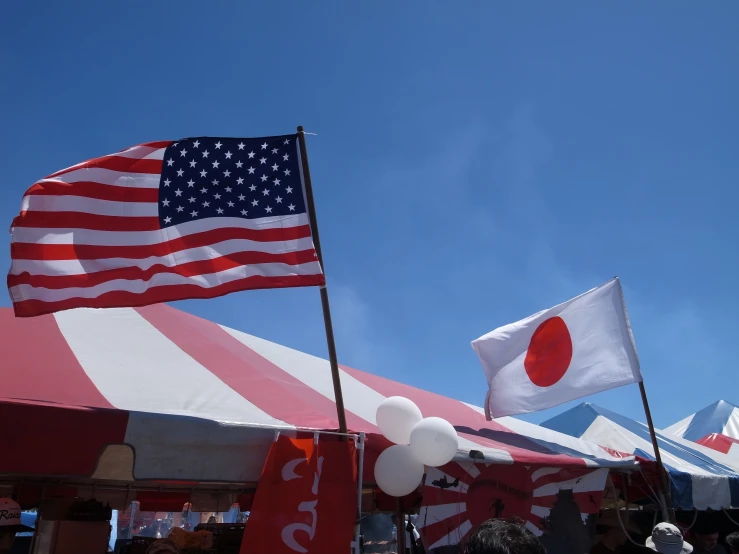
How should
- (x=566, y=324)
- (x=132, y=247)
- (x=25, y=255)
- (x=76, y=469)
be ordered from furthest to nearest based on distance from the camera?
(x=566, y=324) < (x=132, y=247) < (x=25, y=255) < (x=76, y=469)

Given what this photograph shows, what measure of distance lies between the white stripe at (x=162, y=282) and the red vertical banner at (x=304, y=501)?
114 cm

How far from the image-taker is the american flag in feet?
12.8

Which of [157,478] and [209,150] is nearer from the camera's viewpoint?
[157,478]

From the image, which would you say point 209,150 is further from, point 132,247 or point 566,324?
point 566,324

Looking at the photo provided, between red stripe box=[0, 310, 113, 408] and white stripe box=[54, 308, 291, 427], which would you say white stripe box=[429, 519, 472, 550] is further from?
red stripe box=[0, 310, 113, 408]

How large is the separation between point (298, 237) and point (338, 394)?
1.16m

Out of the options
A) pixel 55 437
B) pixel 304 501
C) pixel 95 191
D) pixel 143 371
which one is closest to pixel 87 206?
pixel 95 191

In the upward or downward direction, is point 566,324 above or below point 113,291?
above

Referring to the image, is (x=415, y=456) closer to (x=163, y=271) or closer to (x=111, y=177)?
(x=163, y=271)

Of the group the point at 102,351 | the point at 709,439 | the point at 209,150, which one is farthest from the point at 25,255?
the point at 709,439

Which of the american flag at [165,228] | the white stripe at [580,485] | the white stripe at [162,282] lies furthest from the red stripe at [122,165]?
the white stripe at [580,485]

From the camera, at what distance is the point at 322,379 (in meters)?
6.09

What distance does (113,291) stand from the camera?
12.9 feet

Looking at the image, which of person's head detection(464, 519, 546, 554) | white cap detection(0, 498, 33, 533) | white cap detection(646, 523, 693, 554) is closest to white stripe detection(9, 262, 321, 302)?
white cap detection(0, 498, 33, 533)
